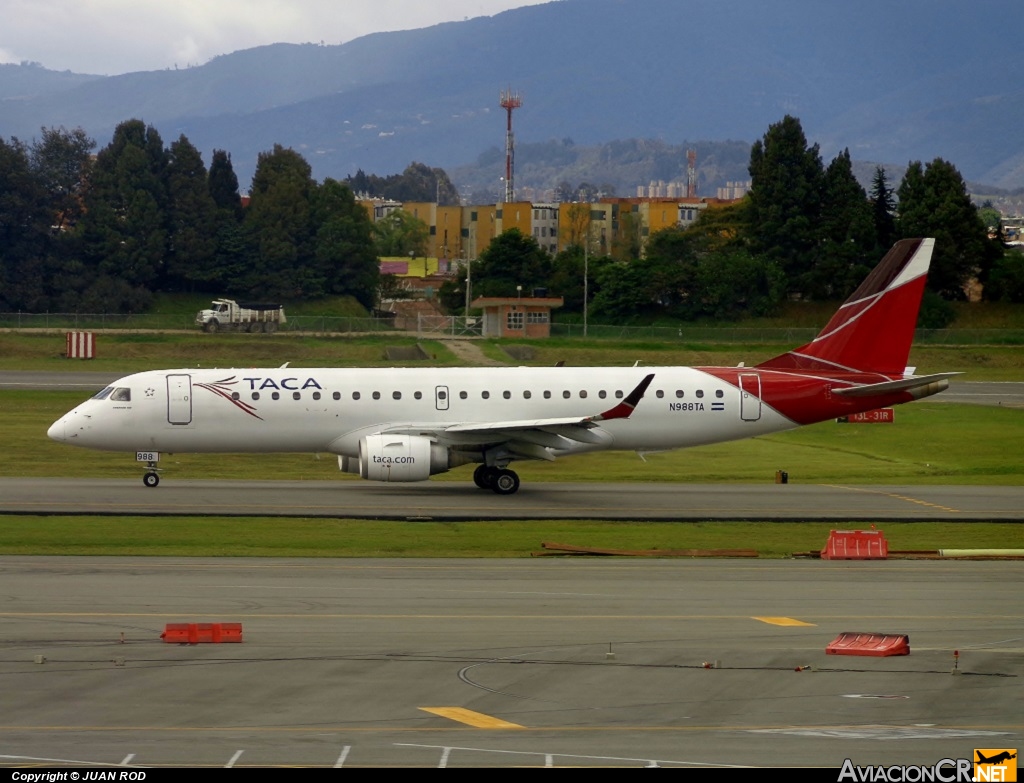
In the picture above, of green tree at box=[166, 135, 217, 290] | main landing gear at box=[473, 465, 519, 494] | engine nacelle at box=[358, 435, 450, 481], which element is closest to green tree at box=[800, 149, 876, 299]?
green tree at box=[166, 135, 217, 290]

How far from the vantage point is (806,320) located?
103m

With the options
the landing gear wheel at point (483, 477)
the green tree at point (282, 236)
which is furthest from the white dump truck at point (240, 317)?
the landing gear wheel at point (483, 477)

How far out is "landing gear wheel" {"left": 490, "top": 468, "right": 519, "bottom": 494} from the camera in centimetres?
3659

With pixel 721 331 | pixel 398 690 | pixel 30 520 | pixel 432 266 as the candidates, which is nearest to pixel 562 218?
pixel 432 266

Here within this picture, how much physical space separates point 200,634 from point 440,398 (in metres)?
18.1

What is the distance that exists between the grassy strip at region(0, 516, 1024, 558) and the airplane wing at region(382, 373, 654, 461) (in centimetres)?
405

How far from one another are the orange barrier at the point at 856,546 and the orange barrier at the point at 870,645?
758 cm

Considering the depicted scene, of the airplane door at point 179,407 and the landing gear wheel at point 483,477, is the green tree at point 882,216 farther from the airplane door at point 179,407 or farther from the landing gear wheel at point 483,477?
the airplane door at point 179,407

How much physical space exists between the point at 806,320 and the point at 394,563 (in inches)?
3190

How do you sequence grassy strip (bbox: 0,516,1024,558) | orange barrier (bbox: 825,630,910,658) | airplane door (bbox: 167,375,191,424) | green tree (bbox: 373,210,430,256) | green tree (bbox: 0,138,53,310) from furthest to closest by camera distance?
green tree (bbox: 373,210,430,256) < green tree (bbox: 0,138,53,310) < airplane door (bbox: 167,375,191,424) < grassy strip (bbox: 0,516,1024,558) < orange barrier (bbox: 825,630,910,658)

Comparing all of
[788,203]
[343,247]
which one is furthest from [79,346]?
[788,203]

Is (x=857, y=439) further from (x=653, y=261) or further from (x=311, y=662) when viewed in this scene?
(x=653, y=261)

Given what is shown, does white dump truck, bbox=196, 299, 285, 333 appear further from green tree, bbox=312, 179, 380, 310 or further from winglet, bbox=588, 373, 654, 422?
winglet, bbox=588, 373, 654, 422

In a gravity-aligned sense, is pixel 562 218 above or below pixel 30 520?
above
